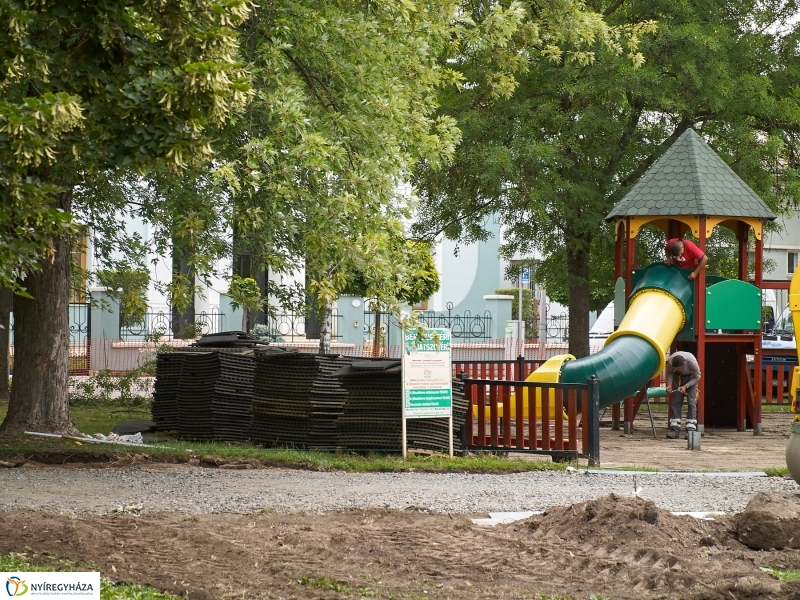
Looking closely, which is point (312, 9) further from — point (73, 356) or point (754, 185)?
point (73, 356)

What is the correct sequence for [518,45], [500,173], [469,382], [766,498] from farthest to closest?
[500,173], [518,45], [469,382], [766,498]

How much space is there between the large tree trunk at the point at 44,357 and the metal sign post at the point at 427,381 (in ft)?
14.8

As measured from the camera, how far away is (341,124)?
11.5 meters

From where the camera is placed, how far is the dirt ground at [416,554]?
6.29m

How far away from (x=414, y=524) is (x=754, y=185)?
594 inches

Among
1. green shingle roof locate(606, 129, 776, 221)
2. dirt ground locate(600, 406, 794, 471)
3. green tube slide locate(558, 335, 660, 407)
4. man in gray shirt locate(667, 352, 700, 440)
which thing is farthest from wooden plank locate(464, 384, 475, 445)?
green shingle roof locate(606, 129, 776, 221)

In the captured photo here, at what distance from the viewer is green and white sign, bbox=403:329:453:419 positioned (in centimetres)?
1277

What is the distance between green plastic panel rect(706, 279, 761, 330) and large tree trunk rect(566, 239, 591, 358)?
14.7 feet

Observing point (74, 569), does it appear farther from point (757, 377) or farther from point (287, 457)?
point (757, 377)

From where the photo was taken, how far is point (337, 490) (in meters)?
10.3

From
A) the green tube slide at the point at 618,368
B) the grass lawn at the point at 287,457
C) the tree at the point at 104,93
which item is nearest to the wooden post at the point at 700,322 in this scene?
the green tube slide at the point at 618,368

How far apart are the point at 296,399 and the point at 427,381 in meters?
1.70

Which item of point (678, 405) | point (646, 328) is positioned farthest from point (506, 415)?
point (678, 405)

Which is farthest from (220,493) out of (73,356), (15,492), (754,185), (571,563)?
(73,356)
